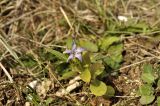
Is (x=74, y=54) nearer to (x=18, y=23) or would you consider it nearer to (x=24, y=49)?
(x=24, y=49)

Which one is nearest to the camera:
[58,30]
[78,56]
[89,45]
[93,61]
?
[78,56]

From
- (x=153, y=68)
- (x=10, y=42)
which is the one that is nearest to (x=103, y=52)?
(x=153, y=68)

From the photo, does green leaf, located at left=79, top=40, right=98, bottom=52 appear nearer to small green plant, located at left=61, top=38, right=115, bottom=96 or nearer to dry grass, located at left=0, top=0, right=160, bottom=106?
dry grass, located at left=0, top=0, right=160, bottom=106

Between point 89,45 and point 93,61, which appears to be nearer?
point 93,61

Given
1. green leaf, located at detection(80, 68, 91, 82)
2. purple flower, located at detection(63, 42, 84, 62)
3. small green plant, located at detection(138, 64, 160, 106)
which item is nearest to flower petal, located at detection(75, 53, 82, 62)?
purple flower, located at detection(63, 42, 84, 62)

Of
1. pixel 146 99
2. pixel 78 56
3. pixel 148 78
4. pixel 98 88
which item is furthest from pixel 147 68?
pixel 78 56

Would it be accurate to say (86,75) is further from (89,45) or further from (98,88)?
(89,45)

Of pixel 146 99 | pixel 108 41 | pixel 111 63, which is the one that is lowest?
pixel 146 99
